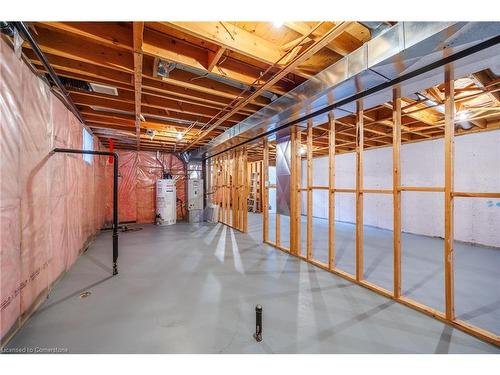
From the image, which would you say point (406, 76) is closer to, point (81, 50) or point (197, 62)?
point (197, 62)

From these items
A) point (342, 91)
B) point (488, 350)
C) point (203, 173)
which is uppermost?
point (342, 91)

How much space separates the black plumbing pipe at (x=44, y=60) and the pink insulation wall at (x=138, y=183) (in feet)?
11.6

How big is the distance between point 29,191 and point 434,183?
719 centimetres

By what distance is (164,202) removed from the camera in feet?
22.3

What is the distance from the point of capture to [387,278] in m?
2.84

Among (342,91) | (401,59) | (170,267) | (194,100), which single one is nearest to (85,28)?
(194,100)

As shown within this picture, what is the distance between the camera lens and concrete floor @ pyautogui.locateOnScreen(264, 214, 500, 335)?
7.20 ft

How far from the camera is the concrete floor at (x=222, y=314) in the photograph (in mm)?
1676

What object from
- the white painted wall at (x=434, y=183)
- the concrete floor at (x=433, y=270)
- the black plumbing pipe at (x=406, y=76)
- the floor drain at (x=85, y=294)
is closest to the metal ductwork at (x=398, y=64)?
the black plumbing pipe at (x=406, y=76)

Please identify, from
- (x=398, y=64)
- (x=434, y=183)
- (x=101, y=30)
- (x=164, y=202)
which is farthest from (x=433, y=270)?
(x=164, y=202)

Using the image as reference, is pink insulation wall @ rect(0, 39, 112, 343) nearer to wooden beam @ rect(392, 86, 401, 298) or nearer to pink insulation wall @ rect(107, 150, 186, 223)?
wooden beam @ rect(392, 86, 401, 298)
